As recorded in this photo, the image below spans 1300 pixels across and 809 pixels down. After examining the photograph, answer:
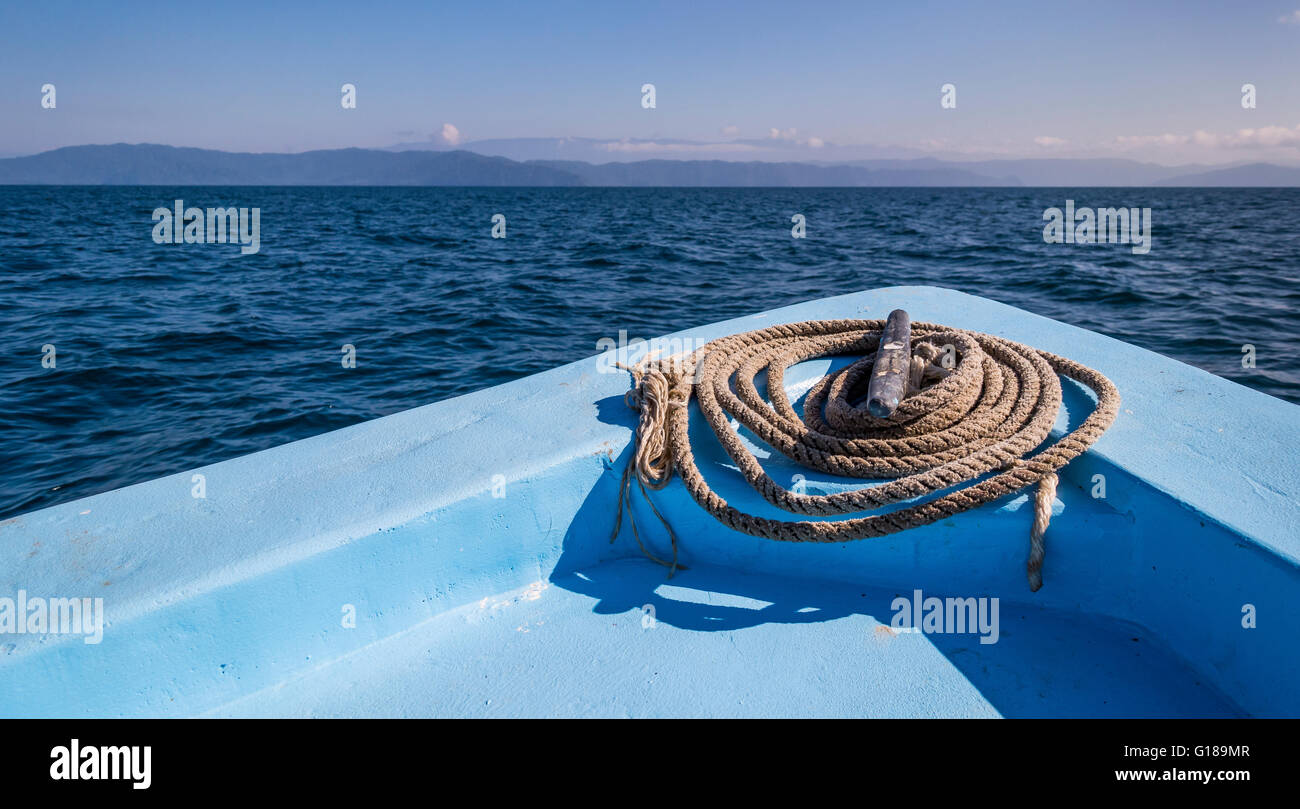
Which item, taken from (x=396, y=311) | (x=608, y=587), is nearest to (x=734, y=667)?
(x=608, y=587)

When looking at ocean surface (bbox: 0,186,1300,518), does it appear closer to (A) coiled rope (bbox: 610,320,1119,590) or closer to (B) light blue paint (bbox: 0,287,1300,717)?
(B) light blue paint (bbox: 0,287,1300,717)

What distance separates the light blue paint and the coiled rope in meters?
0.10

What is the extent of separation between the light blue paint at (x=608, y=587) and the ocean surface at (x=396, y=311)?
3544 millimetres

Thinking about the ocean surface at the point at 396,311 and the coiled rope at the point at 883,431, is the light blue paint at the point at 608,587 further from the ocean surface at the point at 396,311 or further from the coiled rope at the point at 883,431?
the ocean surface at the point at 396,311

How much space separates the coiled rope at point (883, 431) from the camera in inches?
66.3

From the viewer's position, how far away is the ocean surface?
5.30 metres

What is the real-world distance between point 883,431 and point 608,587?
2.94 feet

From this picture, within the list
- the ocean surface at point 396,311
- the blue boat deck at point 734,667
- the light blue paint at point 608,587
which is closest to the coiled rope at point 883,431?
the light blue paint at point 608,587

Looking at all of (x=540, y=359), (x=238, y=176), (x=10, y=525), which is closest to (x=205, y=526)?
(x=10, y=525)

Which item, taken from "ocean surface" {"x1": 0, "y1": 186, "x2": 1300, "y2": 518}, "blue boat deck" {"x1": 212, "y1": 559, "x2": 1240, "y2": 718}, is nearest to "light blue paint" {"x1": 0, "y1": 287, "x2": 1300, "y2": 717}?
"blue boat deck" {"x1": 212, "y1": 559, "x2": 1240, "y2": 718}

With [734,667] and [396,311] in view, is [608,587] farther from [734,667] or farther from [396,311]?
[396,311]

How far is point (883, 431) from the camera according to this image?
193 cm
